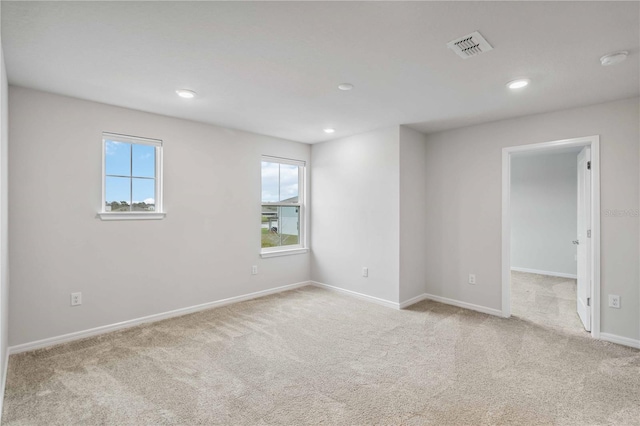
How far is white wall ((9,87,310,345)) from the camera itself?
2.85 metres

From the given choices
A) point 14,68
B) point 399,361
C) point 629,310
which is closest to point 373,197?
point 399,361

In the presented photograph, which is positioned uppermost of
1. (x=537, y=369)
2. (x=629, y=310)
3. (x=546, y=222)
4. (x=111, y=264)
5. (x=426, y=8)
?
(x=426, y=8)

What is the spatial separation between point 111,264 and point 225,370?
5.80 feet

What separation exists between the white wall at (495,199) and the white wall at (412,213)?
0.35 ft

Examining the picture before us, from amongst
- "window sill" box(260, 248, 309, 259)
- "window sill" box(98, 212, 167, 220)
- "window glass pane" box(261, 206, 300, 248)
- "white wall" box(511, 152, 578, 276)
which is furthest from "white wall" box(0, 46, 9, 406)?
"white wall" box(511, 152, 578, 276)

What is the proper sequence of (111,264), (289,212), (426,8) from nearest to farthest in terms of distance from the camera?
(426,8)
(111,264)
(289,212)

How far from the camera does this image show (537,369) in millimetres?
2553

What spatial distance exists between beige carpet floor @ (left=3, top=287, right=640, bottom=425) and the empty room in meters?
0.02

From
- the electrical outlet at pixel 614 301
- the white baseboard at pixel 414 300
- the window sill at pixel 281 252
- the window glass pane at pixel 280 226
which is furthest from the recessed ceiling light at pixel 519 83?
the window sill at pixel 281 252

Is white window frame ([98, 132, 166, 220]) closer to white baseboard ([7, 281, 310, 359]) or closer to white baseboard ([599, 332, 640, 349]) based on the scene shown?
white baseboard ([7, 281, 310, 359])

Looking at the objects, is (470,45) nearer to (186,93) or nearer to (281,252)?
(186,93)

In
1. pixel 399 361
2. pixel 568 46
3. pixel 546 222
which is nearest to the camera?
pixel 568 46

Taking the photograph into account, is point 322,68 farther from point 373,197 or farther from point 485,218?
point 485,218

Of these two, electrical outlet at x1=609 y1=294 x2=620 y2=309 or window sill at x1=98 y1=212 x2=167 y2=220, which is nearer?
electrical outlet at x1=609 y1=294 x2=620 y2=309
